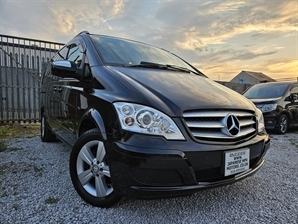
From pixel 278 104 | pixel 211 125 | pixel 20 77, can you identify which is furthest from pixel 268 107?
pixel 20 77

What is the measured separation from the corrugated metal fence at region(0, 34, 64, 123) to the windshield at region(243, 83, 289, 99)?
5.94 m

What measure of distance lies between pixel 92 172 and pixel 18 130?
478 centimetres

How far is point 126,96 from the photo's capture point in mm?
1662

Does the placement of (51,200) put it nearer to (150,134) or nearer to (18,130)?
(150,134)

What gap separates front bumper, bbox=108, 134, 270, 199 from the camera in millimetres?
1442

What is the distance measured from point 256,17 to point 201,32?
5.56ft

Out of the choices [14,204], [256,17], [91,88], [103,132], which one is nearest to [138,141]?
[103,132]

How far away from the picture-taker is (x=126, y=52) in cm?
263

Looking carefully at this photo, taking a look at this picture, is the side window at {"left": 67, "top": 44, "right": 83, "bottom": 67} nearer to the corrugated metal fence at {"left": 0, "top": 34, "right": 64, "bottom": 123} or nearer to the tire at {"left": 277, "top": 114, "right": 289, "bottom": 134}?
the corrugated metal fence at {"left": 0, "top": 34, "right": 64, "bottom": 123}

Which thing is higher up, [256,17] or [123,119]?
[256,17]

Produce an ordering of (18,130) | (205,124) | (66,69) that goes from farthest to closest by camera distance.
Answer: (18,130) < (66,69) < (205,124)

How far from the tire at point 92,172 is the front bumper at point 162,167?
0.19m

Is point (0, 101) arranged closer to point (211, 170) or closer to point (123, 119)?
point (123, 119)

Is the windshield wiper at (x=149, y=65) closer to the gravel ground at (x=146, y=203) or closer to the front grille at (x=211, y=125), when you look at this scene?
the front grille at (x=211, y=125)
